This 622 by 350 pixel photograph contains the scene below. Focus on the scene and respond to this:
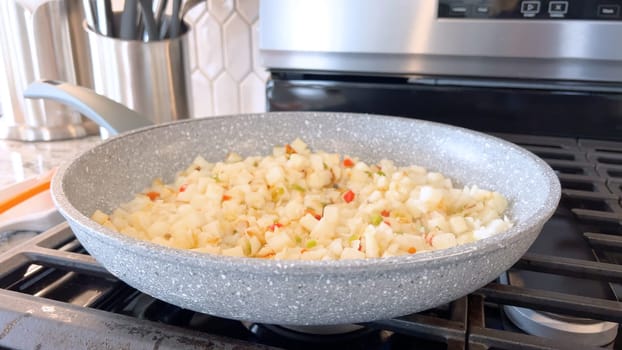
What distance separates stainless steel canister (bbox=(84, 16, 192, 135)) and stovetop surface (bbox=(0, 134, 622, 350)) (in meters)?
0.42

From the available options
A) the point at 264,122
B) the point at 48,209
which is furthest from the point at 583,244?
the point at 48,209

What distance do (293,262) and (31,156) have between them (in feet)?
2.82

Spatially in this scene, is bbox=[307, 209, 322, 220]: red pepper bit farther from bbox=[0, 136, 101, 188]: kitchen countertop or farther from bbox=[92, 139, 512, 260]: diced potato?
bbox=[0, 136, 101, 188]: kitchen countertop

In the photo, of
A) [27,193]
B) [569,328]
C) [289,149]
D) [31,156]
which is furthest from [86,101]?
[569,328]

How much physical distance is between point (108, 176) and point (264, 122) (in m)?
0.23

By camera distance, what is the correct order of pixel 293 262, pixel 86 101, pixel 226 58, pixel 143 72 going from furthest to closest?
pixel 226 58, pixel 143 72, pixel 86 101, pixel 293 262

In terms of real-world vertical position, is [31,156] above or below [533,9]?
below

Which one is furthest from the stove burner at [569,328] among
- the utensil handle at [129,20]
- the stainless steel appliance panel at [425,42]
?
the utensil handle at [129,20]

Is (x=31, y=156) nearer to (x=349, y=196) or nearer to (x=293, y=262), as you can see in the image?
(x=349, y=196)

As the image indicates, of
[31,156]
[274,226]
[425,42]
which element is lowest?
[31,156]

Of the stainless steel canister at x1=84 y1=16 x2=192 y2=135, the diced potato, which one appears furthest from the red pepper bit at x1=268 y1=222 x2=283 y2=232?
the stainless steel canister at x1=84 y1=16 x2=192 y2=135

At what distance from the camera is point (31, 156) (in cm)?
99

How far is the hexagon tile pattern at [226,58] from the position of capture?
107 cm

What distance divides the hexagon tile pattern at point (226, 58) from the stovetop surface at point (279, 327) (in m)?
0.61
